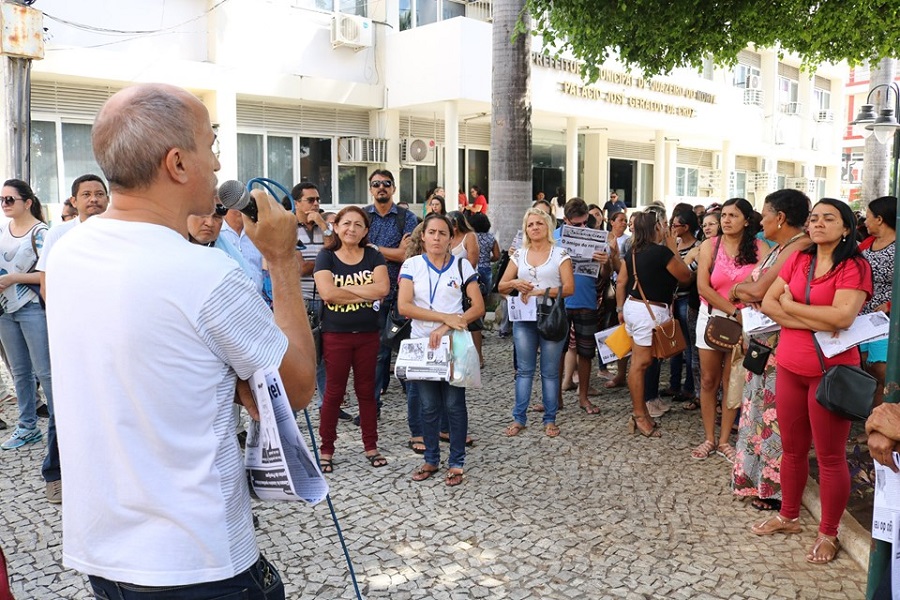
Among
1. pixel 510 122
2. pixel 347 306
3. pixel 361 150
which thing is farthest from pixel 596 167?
pixel 347 306

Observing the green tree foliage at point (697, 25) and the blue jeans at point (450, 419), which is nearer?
the blue jeans at point (450, 419)

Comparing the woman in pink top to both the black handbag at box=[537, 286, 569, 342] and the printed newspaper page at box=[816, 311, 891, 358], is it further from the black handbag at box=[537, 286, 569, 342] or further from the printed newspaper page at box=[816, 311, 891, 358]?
the printed newspaper page at box=[816, 311, 891, 358]

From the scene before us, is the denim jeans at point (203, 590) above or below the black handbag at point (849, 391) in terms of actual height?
below

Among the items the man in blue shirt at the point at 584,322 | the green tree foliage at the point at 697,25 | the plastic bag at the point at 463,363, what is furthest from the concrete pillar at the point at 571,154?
the plastic bag at the point at 463,363

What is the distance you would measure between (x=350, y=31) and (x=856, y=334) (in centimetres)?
1353

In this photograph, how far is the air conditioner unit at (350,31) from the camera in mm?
15141

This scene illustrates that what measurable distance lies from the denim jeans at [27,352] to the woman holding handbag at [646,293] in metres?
4.86

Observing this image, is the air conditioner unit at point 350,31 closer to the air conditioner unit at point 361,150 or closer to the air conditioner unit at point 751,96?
the air conditioner unit at point 361,150

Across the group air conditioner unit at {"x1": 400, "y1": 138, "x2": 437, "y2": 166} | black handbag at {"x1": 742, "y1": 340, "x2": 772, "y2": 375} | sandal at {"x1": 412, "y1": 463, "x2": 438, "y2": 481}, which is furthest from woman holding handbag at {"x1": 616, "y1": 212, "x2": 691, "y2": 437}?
air conditioner unit at {"x1": 400, "y1": 138, "x2": 437, "y2": 166}

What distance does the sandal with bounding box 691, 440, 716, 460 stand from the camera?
5724mm

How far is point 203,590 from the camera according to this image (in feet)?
5.40

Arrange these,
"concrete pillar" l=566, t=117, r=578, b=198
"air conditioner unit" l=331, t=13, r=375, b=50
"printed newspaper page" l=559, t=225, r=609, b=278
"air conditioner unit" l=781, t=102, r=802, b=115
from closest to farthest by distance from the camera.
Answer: "printed newspaper page" l=559, t=225, r=609, b=278 < "air conditioner unit" l=331, t=13, r=375, b=50 < "concrete pillar" l=566, t=117, r=578, b=198 < "air conditioner unit" l=781, t=102, r=802, b=115

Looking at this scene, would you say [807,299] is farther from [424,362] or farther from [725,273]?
[424,362]

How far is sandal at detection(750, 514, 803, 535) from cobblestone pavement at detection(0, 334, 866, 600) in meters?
0.05
